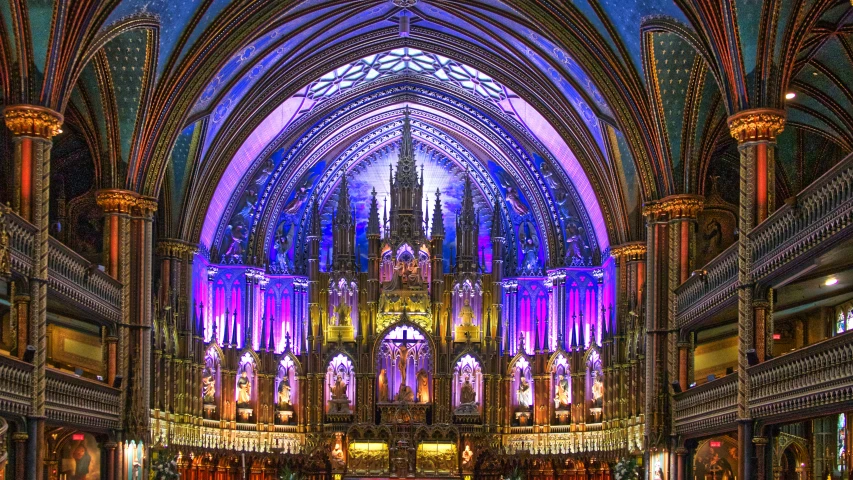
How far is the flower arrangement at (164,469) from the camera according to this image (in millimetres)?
32062

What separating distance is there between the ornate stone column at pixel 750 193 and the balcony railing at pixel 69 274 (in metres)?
14.0

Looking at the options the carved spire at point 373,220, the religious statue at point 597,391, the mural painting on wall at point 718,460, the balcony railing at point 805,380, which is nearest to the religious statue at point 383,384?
the carved spire at point 373,220

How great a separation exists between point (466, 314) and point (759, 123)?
18.5 m

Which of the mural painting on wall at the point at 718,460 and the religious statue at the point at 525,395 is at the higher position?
the religious statue at the point at 525,395

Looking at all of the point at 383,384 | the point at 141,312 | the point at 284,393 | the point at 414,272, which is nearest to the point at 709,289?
the point at 141,312

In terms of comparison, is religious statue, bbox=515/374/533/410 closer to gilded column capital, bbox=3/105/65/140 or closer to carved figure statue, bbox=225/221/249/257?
carved figure statue, bbox=225/221/249/257

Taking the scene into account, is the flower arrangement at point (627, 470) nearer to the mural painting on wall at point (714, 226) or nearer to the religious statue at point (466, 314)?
the mural painting on wall at point (714, 226)

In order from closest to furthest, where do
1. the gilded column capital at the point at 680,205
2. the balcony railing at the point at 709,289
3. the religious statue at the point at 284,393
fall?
the balcony railing at the point at 709,289
the gilded column capital at the point at 680,205
the religious statue at the point at 284,393

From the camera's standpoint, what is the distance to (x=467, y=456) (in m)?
40.5

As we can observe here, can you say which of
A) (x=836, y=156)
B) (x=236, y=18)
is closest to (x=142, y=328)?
(x=236, y=18)

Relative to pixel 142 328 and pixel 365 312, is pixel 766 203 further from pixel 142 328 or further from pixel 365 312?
pixel 365 312

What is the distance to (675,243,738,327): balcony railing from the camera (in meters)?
26.6

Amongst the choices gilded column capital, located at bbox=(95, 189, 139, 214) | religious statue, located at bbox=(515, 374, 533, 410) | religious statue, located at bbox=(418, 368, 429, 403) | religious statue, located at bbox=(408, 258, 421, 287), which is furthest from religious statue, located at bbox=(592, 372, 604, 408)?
gilded column capital, located at bbox=(95, 189, 139, 214)

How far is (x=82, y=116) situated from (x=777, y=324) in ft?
64.5
